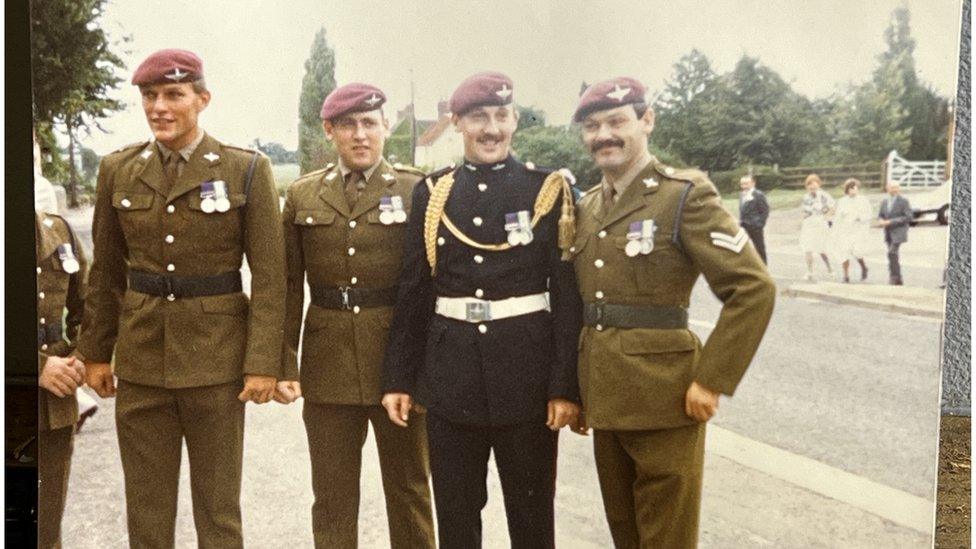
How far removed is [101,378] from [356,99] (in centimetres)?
129

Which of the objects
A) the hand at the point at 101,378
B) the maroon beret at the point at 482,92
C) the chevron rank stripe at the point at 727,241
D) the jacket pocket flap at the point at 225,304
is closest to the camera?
the chevron rank stripe at the point at 727,241

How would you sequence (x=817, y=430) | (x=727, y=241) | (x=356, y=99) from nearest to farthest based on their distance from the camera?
(x=727, y=241), (x=817, y=430), (x=356, y=99)

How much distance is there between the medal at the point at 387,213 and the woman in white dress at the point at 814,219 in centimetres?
124

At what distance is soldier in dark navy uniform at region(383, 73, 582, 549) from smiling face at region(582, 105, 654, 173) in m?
0.15

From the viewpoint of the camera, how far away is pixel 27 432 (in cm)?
310

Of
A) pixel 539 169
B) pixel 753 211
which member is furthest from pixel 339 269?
pixel 753 211

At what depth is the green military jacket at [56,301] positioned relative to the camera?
9.49ft

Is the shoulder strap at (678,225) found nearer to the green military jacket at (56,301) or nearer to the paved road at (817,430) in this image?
the paved road at (817,430)

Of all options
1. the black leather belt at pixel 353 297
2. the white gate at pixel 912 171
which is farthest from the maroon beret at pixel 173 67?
the white gate at pixel 912 171

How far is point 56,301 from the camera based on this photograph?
2924 mm

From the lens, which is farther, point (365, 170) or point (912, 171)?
point (365, 170)

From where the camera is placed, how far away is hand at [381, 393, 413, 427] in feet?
8.70

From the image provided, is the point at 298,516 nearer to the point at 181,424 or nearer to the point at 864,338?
the point at 181,424

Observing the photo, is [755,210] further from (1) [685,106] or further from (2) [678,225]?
(1) [685,106]
